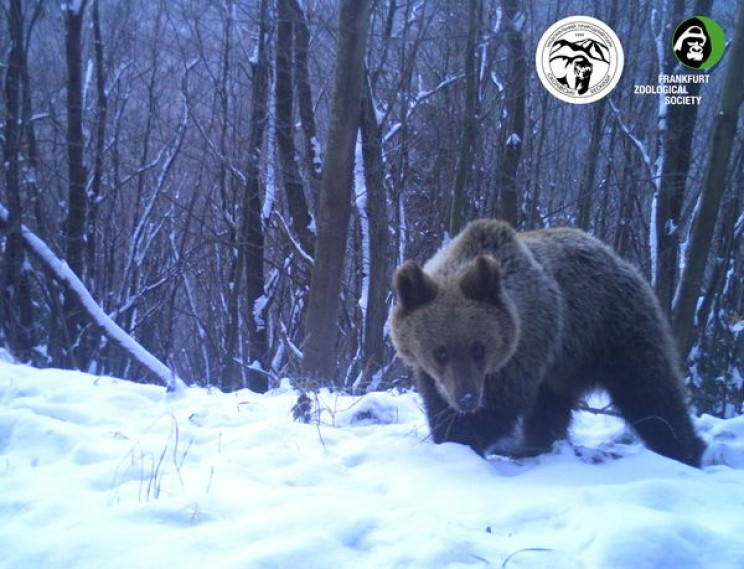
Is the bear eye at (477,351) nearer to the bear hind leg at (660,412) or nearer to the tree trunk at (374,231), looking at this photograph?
the bear hind leg at (660,412)

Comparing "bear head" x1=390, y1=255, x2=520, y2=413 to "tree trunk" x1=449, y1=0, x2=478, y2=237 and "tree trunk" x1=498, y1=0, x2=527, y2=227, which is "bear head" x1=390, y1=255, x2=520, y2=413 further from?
"tree trunk" x1=498, y1=0, x2=527, y2=227

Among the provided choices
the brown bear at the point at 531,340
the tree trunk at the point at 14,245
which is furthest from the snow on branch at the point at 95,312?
the brown bear at the point at 531,340

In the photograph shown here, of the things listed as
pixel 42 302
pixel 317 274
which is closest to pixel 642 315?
pixel 317 274

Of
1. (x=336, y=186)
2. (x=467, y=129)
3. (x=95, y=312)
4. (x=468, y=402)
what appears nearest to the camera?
(x=468, y=402)

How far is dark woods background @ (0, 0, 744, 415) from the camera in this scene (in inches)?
434

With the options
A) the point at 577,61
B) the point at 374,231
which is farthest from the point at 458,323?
the point at 374,231

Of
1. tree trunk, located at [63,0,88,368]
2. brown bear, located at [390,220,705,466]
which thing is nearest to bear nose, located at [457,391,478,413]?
brown bear, located at [390,220,705,466]

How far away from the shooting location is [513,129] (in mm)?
12258

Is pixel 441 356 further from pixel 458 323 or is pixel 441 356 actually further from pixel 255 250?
pixel 255 250

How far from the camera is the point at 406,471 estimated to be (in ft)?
11.6

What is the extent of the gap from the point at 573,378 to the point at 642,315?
740 millimetres

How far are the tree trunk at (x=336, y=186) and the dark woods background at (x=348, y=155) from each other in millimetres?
24

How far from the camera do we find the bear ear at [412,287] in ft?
14.3

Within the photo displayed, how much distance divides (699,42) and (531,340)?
8107mm
